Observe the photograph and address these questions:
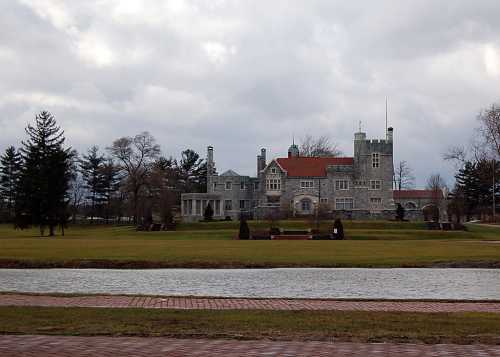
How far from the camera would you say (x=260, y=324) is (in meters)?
12.1

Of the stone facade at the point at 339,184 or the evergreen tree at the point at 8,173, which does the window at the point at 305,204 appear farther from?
the evergreen tree at the point at 8,173

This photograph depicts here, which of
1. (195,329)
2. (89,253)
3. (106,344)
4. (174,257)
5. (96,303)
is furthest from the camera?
(89,253)

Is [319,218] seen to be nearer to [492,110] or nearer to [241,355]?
[492,110]

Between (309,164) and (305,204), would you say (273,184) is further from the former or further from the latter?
(309,164)

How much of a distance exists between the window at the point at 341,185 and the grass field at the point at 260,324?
79.5 meters

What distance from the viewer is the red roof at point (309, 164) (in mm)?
94000

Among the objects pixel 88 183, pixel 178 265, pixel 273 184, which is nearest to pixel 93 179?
pixel 88 183

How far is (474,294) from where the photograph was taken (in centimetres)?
1964

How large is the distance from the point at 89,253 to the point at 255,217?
57968mm

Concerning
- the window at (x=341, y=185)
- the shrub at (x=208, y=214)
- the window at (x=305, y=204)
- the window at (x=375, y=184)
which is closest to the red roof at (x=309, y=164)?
the window at (x=341, y=185)

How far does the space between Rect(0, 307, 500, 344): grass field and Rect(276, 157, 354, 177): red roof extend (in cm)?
7968

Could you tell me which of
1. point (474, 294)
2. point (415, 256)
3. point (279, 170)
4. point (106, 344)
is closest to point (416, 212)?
point (279, 170)

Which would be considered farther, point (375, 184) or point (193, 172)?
point (193, 172)

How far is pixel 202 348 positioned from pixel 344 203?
280 feet
